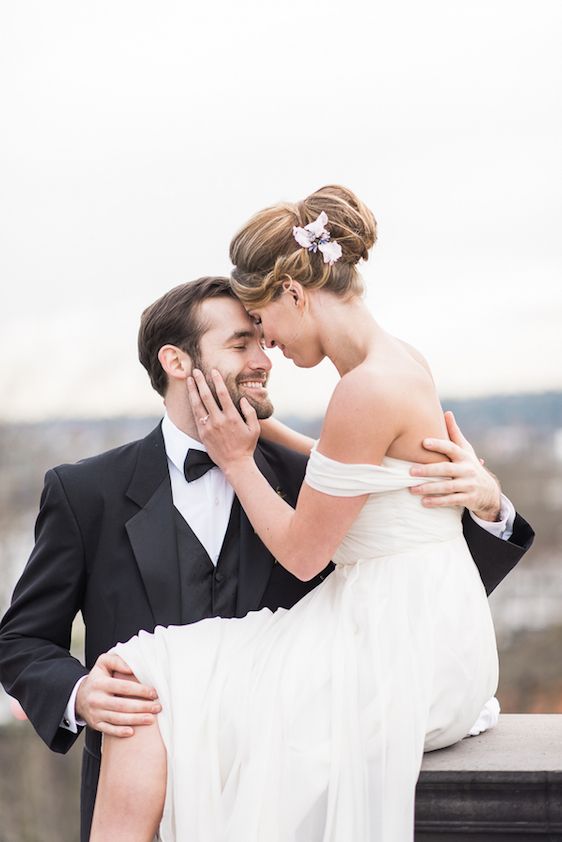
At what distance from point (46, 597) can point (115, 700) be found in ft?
1.69

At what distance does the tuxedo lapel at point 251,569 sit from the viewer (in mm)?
2771

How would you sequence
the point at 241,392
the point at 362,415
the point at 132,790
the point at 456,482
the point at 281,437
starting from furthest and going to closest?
1. the point at 281,437
2. the point at 241,392
3. the point at 456,482
4. the point at 362,415
5. the point at 132,790

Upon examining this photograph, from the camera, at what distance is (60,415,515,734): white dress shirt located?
284 centimetres

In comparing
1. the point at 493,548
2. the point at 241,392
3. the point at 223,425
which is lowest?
the point at 493,548

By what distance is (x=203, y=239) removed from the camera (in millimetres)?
21203

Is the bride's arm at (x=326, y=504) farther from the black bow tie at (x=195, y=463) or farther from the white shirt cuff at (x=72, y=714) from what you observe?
the white shirt cuff at (x=72, y=714)

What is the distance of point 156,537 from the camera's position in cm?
279

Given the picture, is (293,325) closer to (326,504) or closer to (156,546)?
(326,504)

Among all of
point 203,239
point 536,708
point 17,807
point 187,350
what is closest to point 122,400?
point 203,239

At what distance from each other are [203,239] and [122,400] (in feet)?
10.7

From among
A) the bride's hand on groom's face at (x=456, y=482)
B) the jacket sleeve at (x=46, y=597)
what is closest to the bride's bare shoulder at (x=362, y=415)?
the bride's hand on groom's face at (x=456, y=482)

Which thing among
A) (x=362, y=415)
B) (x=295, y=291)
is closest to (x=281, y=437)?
(x=295, y=291)

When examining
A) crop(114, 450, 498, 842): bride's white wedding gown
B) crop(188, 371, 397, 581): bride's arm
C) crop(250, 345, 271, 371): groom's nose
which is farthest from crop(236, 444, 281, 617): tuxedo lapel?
crop(250, 345, 271, 371): groom's nose

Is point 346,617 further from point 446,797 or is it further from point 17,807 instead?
point 17,807
